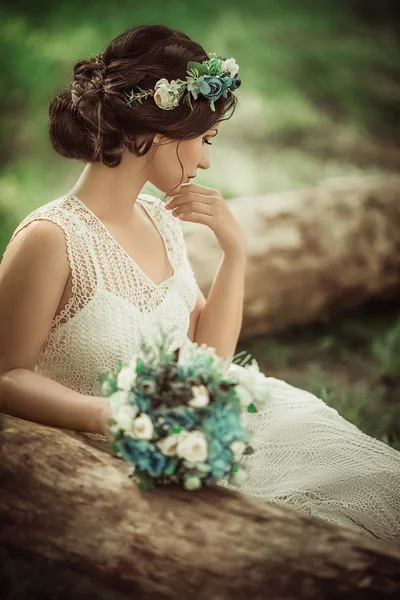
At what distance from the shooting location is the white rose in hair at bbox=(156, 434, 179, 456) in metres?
1.59

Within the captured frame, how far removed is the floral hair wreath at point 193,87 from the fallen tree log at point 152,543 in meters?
0.98

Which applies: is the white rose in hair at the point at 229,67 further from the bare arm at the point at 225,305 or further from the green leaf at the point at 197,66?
the bare arm at the point at 225,305

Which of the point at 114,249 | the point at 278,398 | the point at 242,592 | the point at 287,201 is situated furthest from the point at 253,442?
the point at 287,201

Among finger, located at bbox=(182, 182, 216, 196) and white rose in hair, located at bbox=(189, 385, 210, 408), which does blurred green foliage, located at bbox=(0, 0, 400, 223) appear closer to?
finger, located at bbox=(182, 182, 216, 196)

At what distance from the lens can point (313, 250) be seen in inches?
Answer: 184

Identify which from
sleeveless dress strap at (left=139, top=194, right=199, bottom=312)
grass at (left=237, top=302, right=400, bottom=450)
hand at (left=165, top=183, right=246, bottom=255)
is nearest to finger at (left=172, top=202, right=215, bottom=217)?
hand at (left=165, top=183, right=246, bottom=255)

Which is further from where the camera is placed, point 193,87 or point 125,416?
point 193,87

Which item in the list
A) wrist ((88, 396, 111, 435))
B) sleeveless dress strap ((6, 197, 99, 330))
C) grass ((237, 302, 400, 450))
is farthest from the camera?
grass ((237, 302, 400, 450))

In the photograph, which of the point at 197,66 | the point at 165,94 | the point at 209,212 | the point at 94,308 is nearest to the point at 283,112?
the point at 209,212

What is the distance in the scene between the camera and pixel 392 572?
1.54 meters

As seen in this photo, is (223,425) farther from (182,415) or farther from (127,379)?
(127,379)

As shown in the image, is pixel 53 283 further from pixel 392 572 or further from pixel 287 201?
pixel 287 201

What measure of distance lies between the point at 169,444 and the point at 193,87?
1.09 metres

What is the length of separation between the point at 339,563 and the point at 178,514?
13.3 inches
